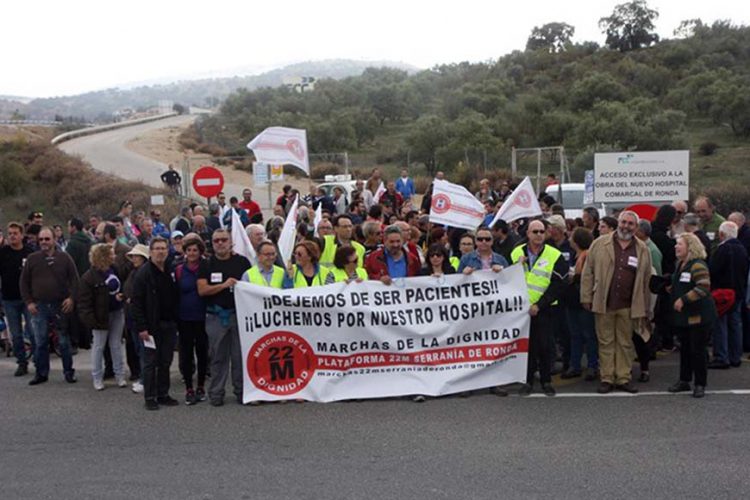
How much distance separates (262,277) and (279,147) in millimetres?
8194

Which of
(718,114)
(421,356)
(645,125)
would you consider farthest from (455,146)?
(421,356)

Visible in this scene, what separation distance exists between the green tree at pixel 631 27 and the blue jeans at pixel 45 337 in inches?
2660

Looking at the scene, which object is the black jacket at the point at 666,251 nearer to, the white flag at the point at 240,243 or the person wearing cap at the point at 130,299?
the white flag at the point at 240,243

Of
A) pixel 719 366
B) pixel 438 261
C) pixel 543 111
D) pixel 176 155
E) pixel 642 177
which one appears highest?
pixel 543 111

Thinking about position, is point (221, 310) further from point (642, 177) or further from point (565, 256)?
point (642, 177)

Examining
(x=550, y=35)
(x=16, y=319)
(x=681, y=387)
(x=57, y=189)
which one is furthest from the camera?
(x=550, y=35)

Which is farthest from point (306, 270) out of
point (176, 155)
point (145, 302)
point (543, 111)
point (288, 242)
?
point (176, 155)

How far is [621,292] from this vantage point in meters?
8.65

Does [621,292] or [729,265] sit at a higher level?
[729,265]

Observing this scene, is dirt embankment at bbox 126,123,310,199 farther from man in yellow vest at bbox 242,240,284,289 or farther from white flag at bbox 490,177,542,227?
man in yellow vest at bbox 242,240,284,289

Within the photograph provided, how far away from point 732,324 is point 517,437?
4.12 metres

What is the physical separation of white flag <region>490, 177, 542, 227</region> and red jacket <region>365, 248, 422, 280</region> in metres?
1.78

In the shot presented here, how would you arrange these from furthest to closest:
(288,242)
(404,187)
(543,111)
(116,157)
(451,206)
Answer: (116,157) < (543,111) < (404,187) < (451,206) < (288,242)

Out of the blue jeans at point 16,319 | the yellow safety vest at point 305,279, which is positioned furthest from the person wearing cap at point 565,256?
the blue jeans at point 16,319
